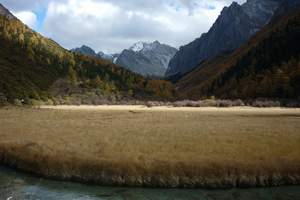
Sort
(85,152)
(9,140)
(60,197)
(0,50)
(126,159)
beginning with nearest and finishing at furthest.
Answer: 1. (60,197)
2. (126,159)
3. (85,152)
4. (9,140)
5. (0,50)

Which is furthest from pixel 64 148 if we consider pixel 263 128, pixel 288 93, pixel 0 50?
pixel 0 50

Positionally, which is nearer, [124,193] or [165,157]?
[124,193]

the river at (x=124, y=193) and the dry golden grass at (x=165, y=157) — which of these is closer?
the river at (x=124, y=193)

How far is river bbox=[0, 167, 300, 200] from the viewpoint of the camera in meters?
27.0

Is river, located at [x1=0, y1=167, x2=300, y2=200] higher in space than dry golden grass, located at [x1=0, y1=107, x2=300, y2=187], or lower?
lower

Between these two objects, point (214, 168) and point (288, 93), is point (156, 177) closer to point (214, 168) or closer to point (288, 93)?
point (214, 168)

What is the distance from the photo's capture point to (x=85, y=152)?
115ft

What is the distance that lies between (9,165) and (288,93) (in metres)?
123

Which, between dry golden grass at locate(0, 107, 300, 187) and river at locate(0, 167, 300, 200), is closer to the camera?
river at locate(0, 167, 300, 200)

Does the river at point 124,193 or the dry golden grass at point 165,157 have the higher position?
the dry golden grass at point 165,157

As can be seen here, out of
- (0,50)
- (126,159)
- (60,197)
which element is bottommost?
(60,197)

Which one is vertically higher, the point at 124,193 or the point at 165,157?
the point at 165,157

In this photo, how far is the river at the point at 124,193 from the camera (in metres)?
27.0

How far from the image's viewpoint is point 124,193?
28078mm
